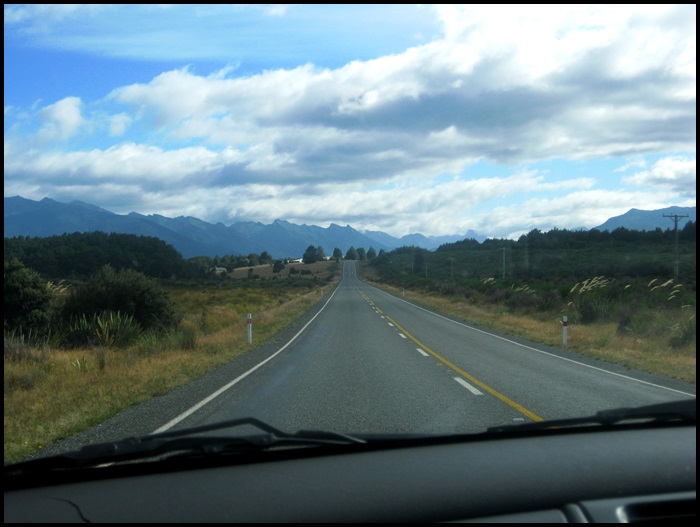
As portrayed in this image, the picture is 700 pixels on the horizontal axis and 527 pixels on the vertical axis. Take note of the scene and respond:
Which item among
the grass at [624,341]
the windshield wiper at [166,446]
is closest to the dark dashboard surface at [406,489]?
the windshield wiper at [166,446]

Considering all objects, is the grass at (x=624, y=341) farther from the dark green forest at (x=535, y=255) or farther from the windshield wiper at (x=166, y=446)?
the windshield wiper at (x=166, y=446)

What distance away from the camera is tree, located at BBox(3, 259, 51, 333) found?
61.8 ft

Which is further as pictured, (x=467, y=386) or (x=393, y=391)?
(x=467, y=386)

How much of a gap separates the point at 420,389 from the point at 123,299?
13592 millimetres

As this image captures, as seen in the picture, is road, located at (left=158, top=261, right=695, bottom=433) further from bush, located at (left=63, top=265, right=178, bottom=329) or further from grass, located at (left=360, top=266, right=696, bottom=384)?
bush, located at (left=63, top=265, right=178, bottom=329)

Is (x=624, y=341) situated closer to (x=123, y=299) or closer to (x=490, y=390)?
(x=490, y=390)

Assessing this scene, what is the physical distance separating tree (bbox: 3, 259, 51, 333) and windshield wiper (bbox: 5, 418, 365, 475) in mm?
16839

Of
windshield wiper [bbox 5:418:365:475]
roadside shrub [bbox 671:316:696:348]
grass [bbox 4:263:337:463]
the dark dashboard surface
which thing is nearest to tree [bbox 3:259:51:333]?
grass [bbox 4:263:337:463]

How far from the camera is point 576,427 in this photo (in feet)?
13.7

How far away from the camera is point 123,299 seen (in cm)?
2098

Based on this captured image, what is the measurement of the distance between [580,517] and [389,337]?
729 inches

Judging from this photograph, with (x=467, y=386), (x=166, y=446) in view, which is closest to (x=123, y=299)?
(x=467, y=386)

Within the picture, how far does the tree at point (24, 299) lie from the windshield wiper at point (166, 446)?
55.2ft

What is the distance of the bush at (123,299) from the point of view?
2038 centimetres
